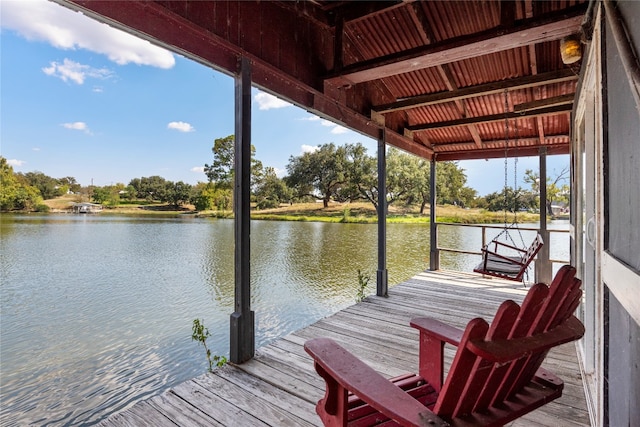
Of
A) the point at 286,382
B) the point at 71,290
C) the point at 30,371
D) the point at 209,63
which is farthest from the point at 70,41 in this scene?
the point at 286,382

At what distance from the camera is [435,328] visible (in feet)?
4.66

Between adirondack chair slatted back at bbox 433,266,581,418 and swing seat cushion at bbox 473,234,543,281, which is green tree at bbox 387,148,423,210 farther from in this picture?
adirondack chair slatted back at bbox 433,266,581,418

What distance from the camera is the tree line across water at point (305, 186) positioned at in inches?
226

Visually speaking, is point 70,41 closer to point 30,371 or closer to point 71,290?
point 71,290

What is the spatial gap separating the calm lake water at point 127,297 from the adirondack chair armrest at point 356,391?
266 centimetres

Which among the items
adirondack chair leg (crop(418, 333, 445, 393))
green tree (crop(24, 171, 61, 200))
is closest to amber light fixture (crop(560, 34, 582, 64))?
adirondack chair leg (crop(418, 333, 445, 393))

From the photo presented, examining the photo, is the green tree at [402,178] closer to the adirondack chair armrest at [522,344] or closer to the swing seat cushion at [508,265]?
the swing seat cushion at [508,265]

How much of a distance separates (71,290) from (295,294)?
15.5 feet

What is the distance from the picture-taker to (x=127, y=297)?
6621 mm

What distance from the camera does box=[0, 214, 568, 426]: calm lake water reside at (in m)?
3.55

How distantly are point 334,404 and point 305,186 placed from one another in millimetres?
18144

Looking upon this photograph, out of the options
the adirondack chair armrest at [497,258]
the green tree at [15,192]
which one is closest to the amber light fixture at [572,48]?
the adirondack chair armrest at [497,258]

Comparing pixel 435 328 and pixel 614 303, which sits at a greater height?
pixel 614 303

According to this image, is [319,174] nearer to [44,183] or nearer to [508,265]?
[44,183]
